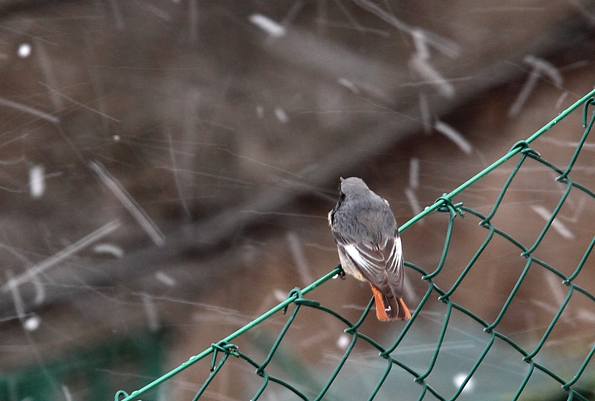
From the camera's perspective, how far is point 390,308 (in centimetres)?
221

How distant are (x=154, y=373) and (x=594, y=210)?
313 cm

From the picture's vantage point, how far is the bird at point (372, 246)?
2.23 meters

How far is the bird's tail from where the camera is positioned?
7.20 ft

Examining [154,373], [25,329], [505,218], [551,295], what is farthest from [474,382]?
[25,329]

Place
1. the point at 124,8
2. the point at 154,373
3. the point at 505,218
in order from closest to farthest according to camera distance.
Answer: the point at 124,8 → the point at 505,218 → the point at 154,373

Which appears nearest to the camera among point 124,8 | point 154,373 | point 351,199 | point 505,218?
point 351,199

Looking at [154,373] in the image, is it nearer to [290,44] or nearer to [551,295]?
[290,44]

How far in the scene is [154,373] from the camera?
4832 mm

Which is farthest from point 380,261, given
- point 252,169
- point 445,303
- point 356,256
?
point 252,169

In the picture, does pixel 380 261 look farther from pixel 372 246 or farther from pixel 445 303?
pixel 445 303

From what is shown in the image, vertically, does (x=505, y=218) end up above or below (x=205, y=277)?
above

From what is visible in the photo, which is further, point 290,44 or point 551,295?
point 551,295

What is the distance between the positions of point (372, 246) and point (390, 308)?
1.25 ft

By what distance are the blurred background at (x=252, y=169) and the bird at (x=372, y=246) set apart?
1.51 m
